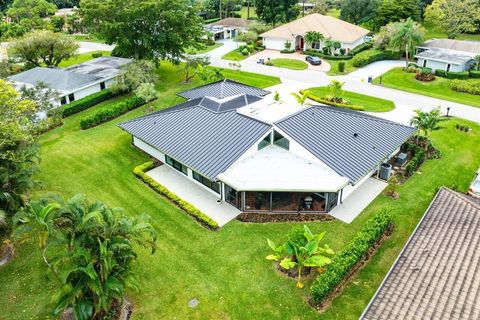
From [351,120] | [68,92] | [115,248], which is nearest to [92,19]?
[68,92]

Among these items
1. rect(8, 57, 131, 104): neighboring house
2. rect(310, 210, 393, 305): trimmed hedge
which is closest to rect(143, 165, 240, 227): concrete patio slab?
rect(310, 210, 393, 305): trimmed hedge

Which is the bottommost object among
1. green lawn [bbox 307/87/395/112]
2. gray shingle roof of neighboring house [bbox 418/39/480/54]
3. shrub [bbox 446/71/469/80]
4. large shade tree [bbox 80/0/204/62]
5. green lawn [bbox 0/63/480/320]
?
green lawn [bbox 0/63/480/320]

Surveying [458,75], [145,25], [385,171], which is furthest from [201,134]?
[458,75]

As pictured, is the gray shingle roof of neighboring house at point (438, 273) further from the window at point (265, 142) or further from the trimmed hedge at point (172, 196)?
the window at point (265, 142)

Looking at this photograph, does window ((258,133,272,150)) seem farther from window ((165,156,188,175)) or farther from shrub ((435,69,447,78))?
shrub ((435,69,447,78))

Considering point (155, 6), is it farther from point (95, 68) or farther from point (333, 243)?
point (333, 243)

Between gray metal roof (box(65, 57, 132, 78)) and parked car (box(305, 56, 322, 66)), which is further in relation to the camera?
parked car (box(305, 56, 322, 66))

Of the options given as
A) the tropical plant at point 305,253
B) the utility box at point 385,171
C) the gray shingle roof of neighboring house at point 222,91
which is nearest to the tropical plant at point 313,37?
the gray shingle roof of neighboring house at point 222,91
